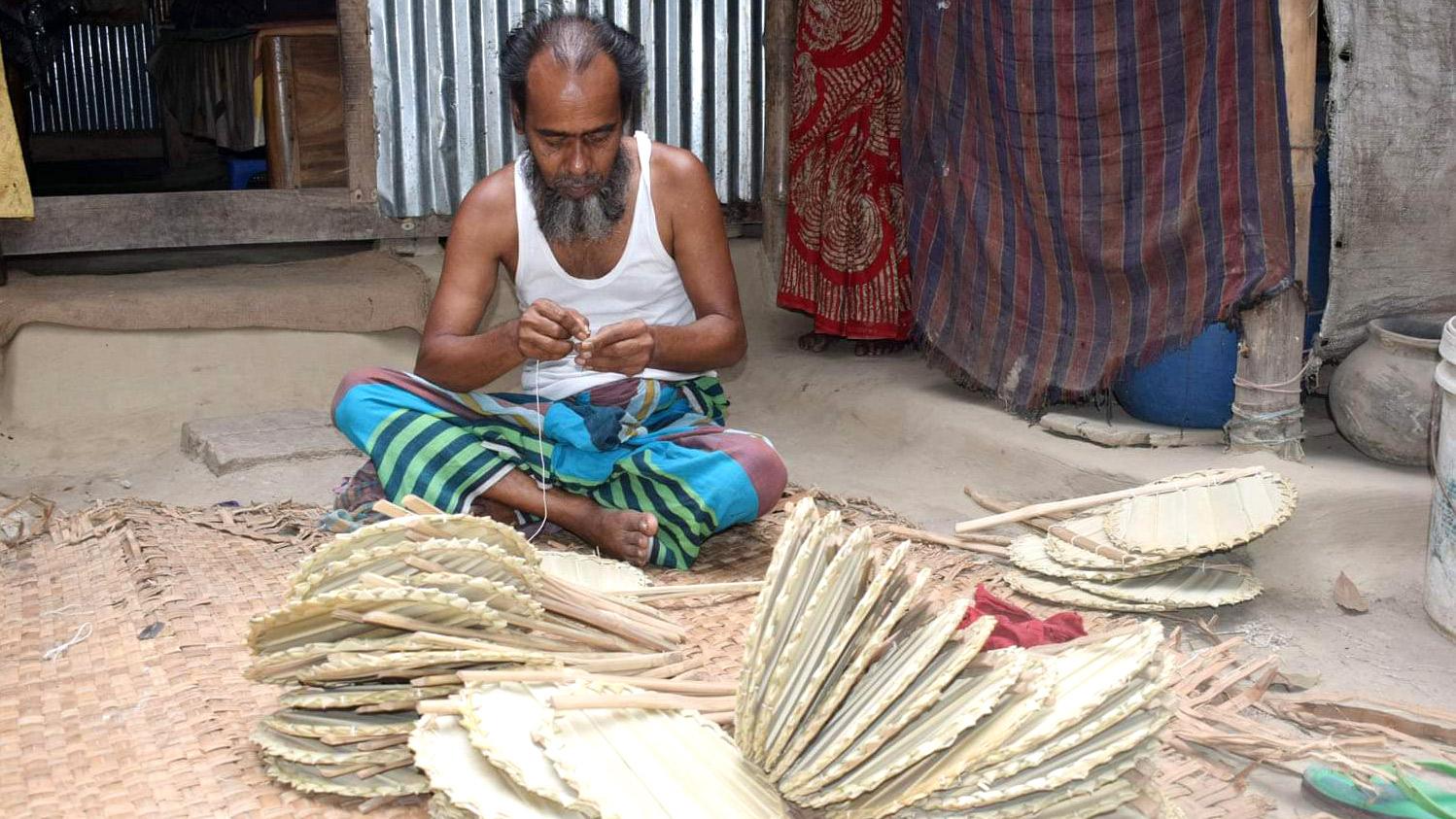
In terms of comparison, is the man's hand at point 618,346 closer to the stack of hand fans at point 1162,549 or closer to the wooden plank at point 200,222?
the stack of hand fans at point 1162,549

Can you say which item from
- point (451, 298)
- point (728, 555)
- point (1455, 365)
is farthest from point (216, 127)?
point (1455, 365)

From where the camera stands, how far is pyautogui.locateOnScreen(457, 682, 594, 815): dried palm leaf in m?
1.70

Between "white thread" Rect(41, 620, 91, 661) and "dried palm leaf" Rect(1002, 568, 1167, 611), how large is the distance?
205 centimetres

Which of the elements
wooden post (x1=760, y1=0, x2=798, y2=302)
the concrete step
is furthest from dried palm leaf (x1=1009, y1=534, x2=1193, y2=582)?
wooden post (x1=760, y1=0, x2=798, y2=302)

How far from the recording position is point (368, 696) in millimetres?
2004

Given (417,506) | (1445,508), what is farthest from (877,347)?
(417,506)

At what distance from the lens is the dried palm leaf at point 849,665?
1.82 m

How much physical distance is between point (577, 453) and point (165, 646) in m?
1.04

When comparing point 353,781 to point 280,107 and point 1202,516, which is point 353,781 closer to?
point 1202,516

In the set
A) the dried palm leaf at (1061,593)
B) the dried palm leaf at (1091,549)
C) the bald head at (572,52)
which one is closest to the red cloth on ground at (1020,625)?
the dried palm leaf at (1061,593)

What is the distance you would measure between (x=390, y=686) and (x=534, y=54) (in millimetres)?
1618

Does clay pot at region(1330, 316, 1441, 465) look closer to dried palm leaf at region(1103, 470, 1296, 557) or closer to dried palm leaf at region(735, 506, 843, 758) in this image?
dried palm leaf at region(1103, 470, 1296, 557)

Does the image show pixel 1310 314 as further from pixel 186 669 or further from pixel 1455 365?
pixel 186 669

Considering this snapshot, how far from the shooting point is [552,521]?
3.34 metres
